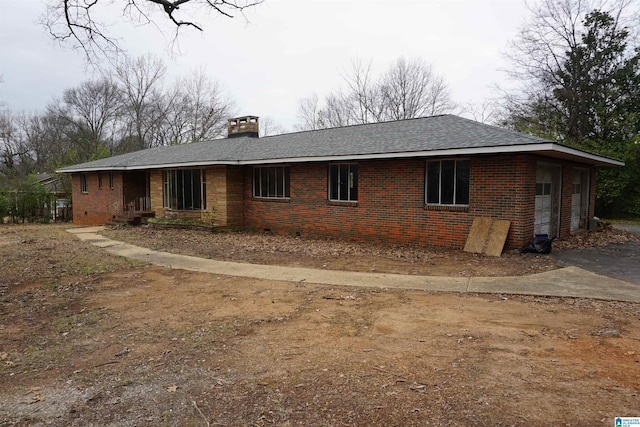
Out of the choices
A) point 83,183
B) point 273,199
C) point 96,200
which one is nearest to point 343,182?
point 273,199

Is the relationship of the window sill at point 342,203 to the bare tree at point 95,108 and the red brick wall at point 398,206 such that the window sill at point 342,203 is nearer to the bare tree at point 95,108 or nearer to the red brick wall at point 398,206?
the red brick wall at point 398,206

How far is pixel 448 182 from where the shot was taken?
432 inches

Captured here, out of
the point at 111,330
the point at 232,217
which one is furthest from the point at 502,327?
the point at 232,217

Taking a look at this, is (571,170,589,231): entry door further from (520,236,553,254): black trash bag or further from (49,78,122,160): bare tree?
(49,78,122,160): bare tree

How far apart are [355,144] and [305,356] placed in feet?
33.3

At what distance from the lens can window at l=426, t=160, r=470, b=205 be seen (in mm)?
10747

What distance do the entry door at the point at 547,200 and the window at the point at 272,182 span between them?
812 cm

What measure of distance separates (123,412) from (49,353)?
1.86 meters

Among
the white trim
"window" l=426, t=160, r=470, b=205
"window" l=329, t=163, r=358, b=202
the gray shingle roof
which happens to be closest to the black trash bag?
"window" l=426, t=160, r=470, b=205

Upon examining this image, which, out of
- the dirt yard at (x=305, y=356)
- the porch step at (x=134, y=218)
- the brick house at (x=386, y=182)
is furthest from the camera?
the porch step at (x=134, y=218)

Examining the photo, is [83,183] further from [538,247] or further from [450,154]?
[538,247]

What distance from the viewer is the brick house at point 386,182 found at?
10.2m

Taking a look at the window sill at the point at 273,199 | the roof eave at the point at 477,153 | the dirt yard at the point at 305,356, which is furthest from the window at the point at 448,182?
the window sill at the point at 273,199

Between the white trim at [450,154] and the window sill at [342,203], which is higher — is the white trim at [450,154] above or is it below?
above
